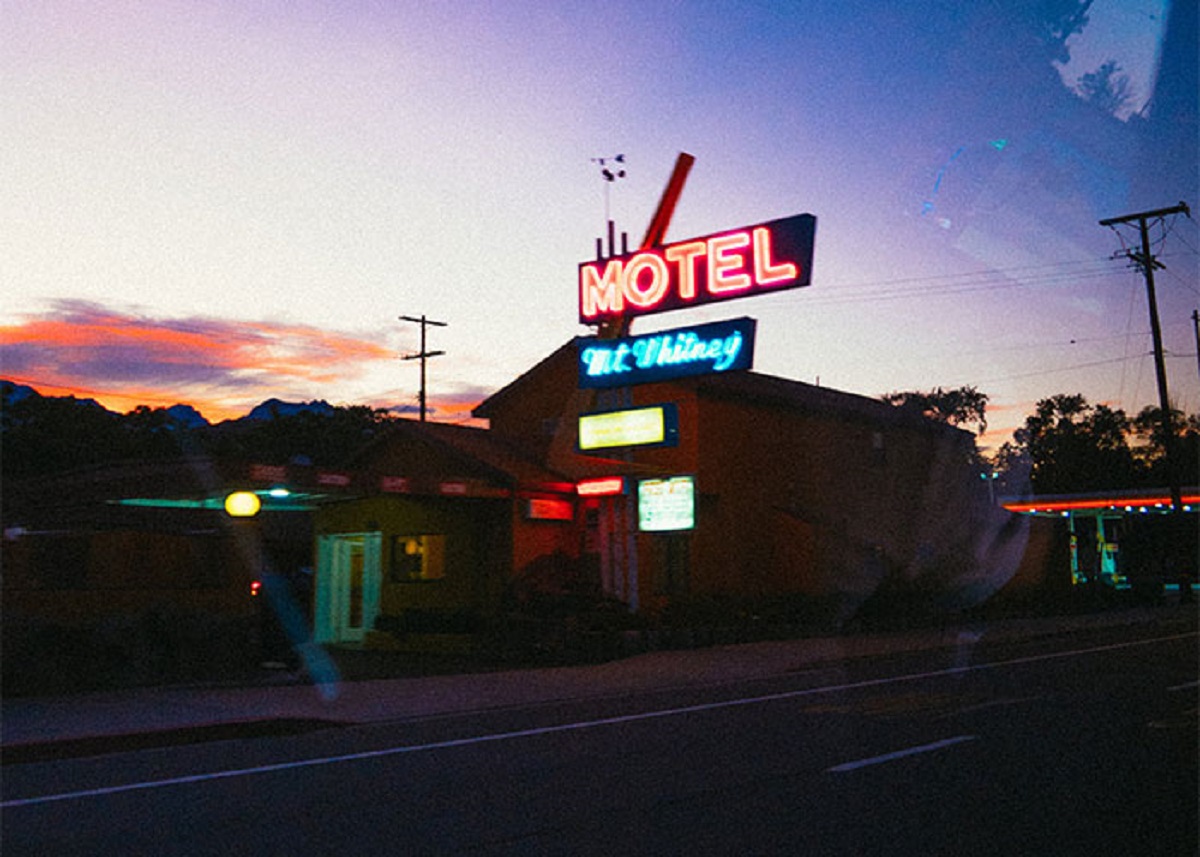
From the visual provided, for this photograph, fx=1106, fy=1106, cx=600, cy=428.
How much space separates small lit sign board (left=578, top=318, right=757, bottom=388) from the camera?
2262cm

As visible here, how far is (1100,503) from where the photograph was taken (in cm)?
4512

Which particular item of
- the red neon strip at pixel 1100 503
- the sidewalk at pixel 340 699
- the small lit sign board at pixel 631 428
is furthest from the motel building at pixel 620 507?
the red neon strip at pixel 1100 503

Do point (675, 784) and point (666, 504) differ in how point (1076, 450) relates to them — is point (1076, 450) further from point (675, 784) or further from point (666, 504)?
point (675, 784)

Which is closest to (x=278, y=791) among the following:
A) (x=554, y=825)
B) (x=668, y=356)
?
(x=554, y=825)

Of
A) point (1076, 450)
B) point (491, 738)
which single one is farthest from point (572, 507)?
point (1076, 450)

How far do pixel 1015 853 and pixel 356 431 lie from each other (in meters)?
52.9

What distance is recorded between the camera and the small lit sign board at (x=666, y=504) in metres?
23.4

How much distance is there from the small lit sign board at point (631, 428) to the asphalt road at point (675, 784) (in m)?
9.10

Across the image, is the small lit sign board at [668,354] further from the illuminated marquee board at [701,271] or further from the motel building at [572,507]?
the illuminated marquee board at [701,271]

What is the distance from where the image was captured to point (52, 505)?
19.4 metres

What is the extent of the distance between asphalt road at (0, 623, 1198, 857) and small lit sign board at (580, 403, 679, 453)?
9099mm

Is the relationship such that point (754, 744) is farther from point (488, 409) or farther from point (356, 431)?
point (356, 431)

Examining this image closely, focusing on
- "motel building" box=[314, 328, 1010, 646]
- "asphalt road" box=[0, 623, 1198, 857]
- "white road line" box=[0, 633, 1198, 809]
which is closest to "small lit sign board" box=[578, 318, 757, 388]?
"motel building" box=[314, 328, 1010, 646]

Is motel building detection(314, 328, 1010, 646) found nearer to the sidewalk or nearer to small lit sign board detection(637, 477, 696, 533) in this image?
small lit sign board detection(637, 477, 696, 533)
